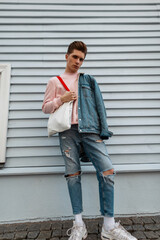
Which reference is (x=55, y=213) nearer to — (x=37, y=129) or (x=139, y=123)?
(x=37, y=129)

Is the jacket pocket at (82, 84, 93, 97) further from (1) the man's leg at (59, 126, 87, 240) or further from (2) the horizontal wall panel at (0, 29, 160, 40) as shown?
(2) the horizontal wall panel at (0, 29, 160, 40)

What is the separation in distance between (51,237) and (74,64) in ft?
6.47

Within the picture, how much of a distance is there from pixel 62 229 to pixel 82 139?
44.9 inches

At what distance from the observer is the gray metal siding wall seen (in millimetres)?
2607

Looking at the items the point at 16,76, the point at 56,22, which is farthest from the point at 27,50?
the point at 56,22

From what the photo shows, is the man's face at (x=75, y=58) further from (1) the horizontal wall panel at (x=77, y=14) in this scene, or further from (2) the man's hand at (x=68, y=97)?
(1) the horizontal wall panel at (x=77, y=14)

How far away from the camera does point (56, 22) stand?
9.59 ft

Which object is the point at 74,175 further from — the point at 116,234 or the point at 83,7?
the point at 83,7

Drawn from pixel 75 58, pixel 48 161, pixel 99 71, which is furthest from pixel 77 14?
pixel 48 161

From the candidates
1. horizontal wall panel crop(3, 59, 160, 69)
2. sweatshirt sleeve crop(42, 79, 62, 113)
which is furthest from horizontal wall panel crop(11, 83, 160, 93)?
sweatshirt sleeve crop(42, 79, 62, 113)

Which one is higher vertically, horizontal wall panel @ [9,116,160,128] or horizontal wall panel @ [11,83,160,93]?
horizontal wall panel @ [11,83,160,93]

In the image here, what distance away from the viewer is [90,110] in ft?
6.63

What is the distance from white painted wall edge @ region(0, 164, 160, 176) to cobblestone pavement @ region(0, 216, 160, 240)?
0.61 m

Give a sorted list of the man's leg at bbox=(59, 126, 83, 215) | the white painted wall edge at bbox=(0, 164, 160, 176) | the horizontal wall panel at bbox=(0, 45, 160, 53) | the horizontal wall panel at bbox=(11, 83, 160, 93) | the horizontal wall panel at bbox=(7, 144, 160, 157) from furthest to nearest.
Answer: the horizontal wall panel at bbox=(0, 45, 160, 53) < the horizontal wall panel at bbox=(11, 83, 160, 93) < the horizontal wall panel at bbox=(7, 144, 160, 157) < the white painted wall edge at bbox=(0, 164, 160, 176) < the man's leg at bbox=(59, 126, 83, 215)
